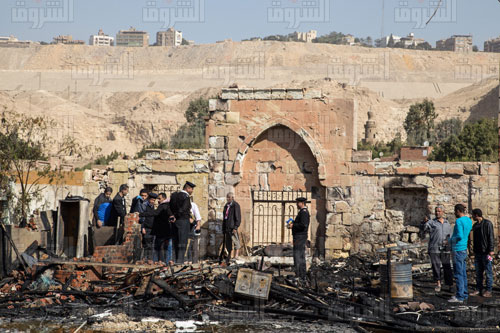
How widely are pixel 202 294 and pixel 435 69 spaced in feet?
322

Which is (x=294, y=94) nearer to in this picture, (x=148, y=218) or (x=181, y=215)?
(x=181, y=215)

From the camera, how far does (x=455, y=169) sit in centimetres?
1414

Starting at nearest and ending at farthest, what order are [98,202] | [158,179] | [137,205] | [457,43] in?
[98,202], [137,205], [158,179], [457,43]

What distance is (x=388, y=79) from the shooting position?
296 ft

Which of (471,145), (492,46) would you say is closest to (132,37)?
(492,46)

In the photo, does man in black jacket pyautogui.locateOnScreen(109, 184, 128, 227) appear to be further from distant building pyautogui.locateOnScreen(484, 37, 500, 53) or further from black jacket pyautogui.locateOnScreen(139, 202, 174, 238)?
distant building pyautogui.locateOnScreen(484, 37, 500, 53)

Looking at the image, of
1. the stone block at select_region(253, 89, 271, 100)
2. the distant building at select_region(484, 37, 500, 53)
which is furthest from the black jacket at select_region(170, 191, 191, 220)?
the distant building at select_region(484, 37, 500, 53)

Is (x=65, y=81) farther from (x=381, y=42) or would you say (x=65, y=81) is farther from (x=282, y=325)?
(x=282, y=325)

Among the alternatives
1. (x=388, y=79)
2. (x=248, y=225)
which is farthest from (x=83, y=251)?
(x=388, y=79)

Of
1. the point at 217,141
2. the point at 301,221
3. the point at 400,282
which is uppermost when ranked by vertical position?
the point at 217,141

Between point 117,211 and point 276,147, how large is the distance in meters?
4.60

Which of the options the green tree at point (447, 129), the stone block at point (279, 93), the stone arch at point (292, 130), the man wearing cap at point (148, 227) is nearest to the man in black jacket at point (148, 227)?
the man wearing cap at point (148, 227)

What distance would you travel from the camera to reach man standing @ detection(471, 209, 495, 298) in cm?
970

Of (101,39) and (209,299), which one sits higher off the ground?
(101,39)
